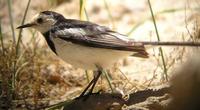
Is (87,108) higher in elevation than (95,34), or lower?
lower

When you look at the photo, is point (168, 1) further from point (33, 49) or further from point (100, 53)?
point (100, 53)

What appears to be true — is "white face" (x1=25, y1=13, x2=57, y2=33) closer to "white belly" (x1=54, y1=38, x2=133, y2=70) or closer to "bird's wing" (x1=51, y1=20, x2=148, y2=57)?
"bird's wing" (x1=51, y1=20, x2=148, y2=57)

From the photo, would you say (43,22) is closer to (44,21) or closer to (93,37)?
(44,21)

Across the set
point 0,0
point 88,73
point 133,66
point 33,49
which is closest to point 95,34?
point 88,73

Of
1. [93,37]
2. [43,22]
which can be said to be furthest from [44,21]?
[93,37]

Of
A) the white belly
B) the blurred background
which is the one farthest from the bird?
the blurred background

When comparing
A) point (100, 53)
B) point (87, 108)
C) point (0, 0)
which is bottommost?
point (87, 108)

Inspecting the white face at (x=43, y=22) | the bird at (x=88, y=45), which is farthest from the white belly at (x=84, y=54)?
the white face at (x=43, y=22)
